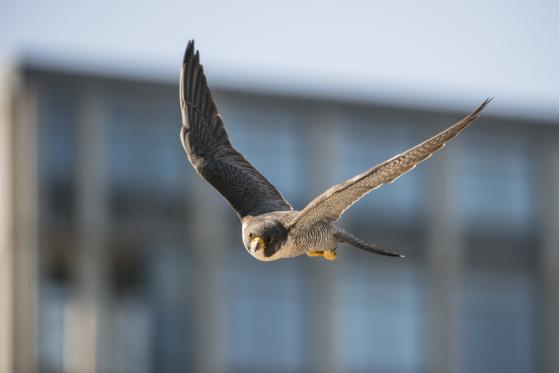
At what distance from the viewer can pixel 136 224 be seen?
47625mm

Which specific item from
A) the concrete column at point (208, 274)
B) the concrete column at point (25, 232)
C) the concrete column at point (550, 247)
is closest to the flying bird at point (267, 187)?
the concrete column at point (25, 232)

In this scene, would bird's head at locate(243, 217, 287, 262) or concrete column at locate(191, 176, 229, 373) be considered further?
concrete column at locate(191, 176, 229, 373)

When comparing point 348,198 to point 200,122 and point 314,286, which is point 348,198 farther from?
point 314,286

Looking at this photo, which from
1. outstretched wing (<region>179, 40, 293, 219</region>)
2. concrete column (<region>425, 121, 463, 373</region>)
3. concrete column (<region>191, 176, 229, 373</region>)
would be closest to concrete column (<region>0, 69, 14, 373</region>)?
concrete column (<region>191, 176, 229, 373</region>)

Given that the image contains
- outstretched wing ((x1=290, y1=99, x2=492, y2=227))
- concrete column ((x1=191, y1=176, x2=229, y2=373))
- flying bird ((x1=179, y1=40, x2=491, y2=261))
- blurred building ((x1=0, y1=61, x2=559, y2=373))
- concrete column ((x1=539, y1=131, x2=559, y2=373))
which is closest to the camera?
outstretched wing ((x1=290, y1=99, x2=492, y2=227))

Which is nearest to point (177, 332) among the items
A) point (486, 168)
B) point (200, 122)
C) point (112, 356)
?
point (112, 356)

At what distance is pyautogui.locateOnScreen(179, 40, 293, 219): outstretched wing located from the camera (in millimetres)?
14547

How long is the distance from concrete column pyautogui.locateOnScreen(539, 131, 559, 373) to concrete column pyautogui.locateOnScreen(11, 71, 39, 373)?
17.3 metres

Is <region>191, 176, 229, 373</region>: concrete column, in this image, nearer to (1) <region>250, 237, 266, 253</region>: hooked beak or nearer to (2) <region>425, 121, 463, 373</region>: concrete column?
(2) <region>425, 121, 463, 373</region>: concrete column

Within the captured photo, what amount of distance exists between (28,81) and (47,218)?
4.38m

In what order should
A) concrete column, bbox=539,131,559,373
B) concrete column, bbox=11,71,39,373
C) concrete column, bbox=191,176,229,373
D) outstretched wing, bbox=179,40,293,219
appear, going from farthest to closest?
concrete column, bbox=539,131,559,373 < concrete column, bbox=191,176,229,373 < concrete column, bbox=11,71,39,373 < outstretched wing, bbox=179,40,293,219

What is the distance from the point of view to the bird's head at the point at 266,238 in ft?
40.7

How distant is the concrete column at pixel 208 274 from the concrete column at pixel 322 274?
2.91 meters

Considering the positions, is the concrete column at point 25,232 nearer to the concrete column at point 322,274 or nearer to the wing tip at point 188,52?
the concrete column at point 322,274
